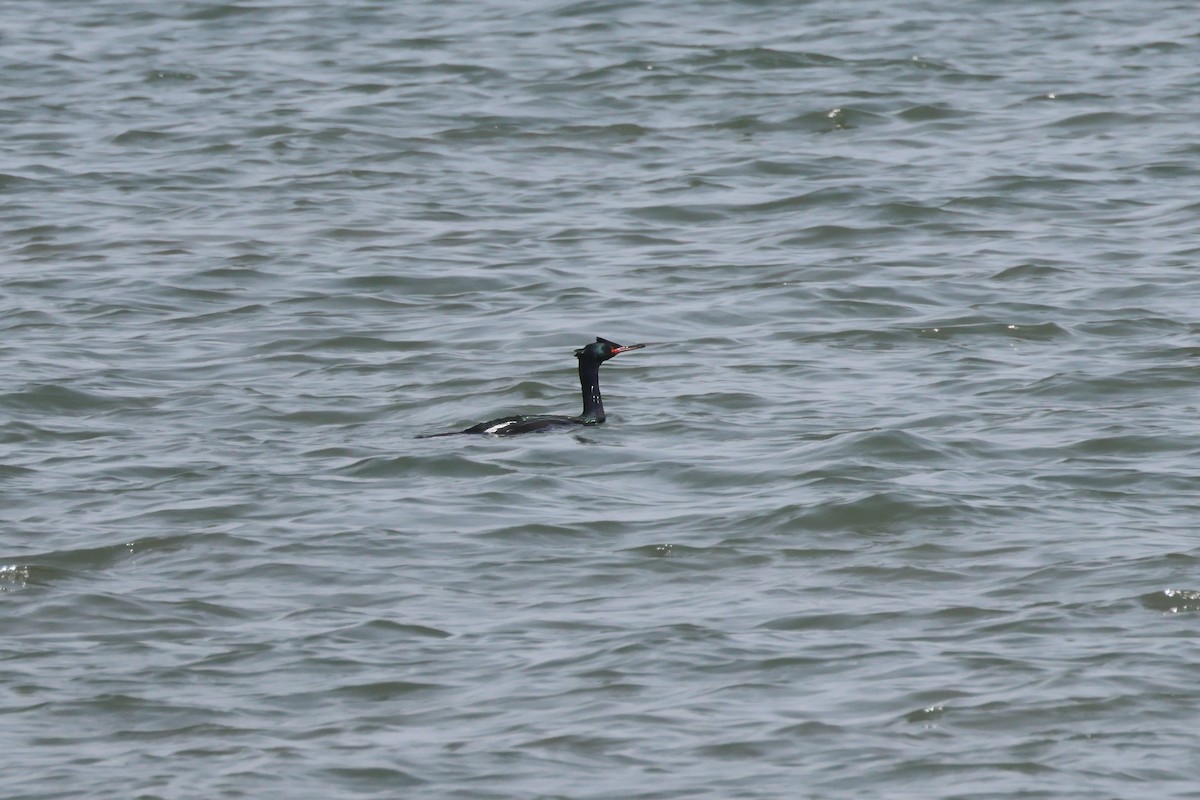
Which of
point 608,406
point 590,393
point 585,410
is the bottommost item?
point 608,406

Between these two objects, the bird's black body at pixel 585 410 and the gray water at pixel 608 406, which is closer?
the gray water at pixel 608 406

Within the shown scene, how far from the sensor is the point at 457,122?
21266 mm

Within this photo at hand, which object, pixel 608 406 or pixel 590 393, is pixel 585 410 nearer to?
pixel 590 393

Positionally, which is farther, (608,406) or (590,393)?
(608,406)

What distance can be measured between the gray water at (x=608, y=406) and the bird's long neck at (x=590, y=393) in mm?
216

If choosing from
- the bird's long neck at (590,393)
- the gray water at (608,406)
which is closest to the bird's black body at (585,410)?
the bird's long neck at (590,393)

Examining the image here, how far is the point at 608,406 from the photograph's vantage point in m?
13.3

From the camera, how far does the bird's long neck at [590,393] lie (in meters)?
12.6

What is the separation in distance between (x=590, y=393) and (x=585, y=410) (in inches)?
5.1

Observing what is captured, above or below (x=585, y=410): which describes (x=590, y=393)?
above

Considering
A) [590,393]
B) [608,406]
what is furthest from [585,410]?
[608,406]

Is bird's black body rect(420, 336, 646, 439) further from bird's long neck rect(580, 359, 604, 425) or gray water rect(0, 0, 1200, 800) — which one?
gray water rect(0, 0, 1200, 800)

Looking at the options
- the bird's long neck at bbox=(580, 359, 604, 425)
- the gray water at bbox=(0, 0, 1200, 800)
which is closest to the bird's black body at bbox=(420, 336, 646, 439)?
the bird's long neck at bbox=(580, 359, 604, 425)

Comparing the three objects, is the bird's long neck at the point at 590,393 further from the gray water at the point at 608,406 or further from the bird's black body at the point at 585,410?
the gray water at the point at 608,406
